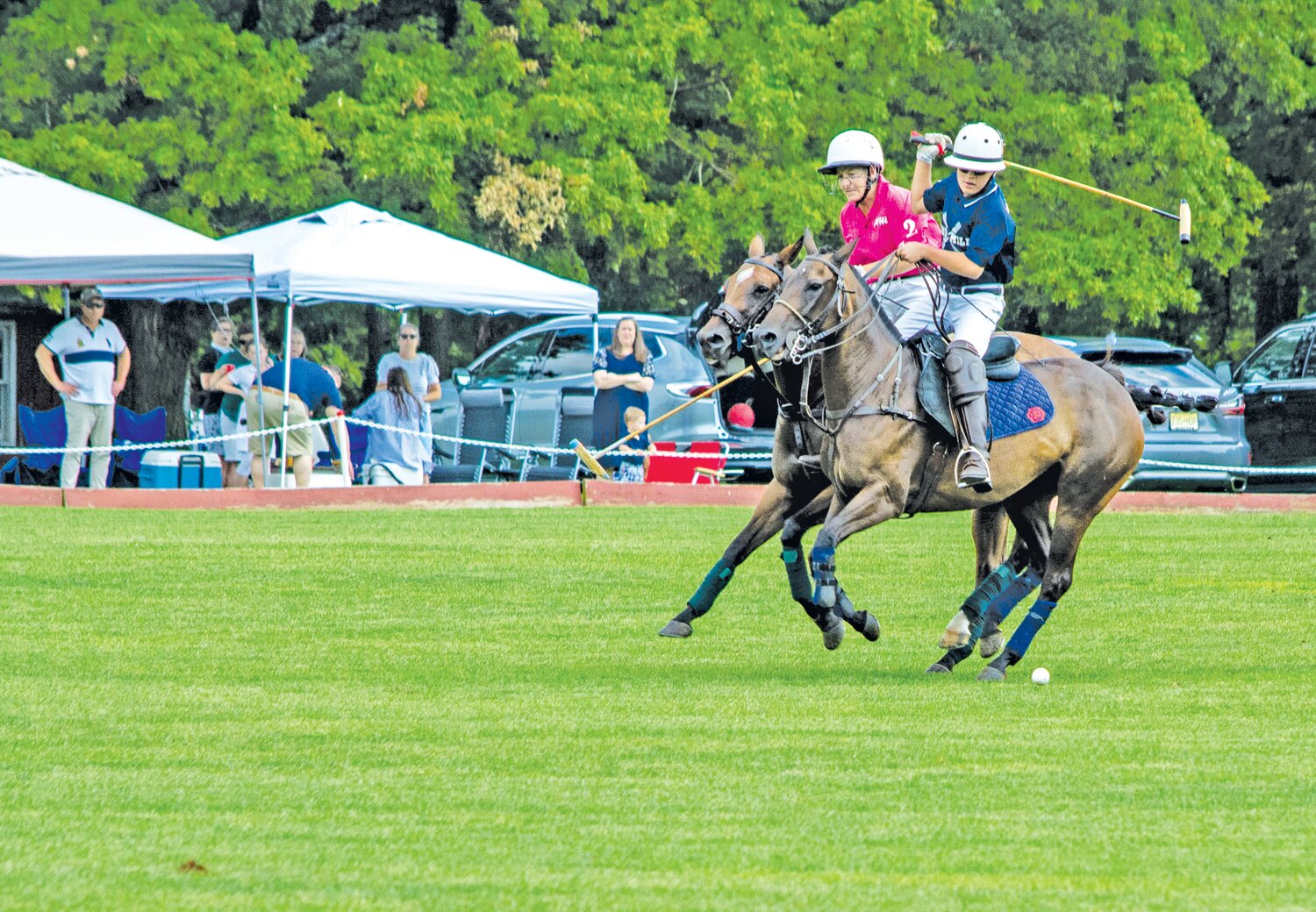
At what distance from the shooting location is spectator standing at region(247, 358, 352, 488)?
80.0 feet

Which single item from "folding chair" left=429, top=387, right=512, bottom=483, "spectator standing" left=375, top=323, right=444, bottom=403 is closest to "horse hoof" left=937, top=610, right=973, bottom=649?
"spectator standing" left=375, top=323, right=444, bottom=403

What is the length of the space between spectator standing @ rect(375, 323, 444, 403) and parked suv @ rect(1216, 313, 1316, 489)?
8996 mm

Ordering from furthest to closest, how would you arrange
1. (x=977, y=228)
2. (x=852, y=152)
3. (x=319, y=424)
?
(x=319, y=424) → (x=852, y=152) → (x=977, y=228)

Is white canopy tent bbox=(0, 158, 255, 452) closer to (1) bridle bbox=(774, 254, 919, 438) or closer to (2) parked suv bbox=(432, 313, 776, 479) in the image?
(2) parked suv bbox=(432, 313, 776, 479)

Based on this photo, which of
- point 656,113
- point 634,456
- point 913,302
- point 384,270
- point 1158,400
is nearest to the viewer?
point 913,302

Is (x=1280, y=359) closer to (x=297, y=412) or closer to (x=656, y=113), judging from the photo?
(x=656, y=113)

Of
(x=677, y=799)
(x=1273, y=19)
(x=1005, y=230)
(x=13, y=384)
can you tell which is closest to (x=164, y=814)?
(x=677, y=799)

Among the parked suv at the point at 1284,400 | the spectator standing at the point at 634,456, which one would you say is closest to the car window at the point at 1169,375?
the parked suv at the point at 1284,400

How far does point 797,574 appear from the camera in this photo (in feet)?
39.6

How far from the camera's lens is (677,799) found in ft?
25.0

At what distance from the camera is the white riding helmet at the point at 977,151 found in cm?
1170

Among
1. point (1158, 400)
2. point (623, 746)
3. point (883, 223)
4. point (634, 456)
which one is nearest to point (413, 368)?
point (634, 456)

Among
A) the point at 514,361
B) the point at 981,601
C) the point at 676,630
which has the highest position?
the point at 514,361

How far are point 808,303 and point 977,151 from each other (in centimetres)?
118
